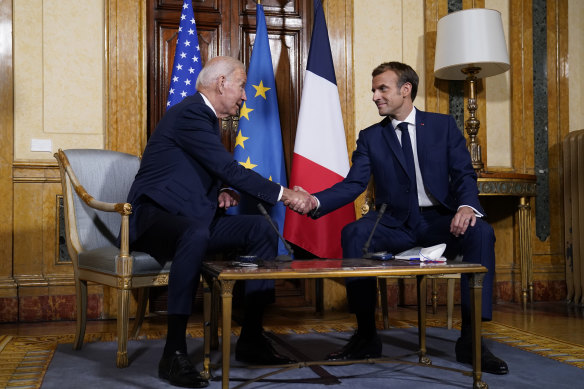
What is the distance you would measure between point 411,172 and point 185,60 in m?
1.65

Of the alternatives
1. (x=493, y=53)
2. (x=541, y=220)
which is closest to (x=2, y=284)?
(x=493, y=53)

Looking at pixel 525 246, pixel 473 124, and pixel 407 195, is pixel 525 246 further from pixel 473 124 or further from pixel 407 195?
pixel 407 195

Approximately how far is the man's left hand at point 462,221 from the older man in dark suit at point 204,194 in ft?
2.02

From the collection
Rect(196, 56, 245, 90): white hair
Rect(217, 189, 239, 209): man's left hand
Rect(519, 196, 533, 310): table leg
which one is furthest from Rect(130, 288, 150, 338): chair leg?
Rect(519, 196, 533, 310): table leg

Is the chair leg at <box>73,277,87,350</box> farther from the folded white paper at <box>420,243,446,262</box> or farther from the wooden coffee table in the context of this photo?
the folded white paper at <box>420,243,446,262</box>

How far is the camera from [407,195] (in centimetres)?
279

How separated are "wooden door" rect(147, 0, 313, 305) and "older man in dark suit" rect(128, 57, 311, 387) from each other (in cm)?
145

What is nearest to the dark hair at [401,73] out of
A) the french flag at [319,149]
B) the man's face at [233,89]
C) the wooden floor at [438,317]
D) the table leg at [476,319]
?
the man's face at [233,89]

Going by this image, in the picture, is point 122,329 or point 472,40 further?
point 472,40

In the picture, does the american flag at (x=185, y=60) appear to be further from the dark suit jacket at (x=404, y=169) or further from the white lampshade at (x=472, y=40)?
the white lampshade at (x=472, y=40)

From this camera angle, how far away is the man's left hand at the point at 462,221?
8.11ft

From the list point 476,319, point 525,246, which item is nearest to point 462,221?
point 476,319

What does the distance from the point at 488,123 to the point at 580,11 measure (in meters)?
1.12

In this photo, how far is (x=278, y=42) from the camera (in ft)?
13.7
